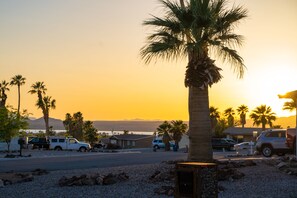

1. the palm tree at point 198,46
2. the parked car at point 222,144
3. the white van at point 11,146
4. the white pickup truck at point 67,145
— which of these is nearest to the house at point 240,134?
the parked car at point 222,144

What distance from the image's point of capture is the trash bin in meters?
6.97

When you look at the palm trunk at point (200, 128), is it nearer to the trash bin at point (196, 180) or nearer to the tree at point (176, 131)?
the trash bin at point (196, 180)

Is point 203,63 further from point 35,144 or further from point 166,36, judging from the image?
point 35,144

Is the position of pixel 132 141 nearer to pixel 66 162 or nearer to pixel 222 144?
pixel 222 144

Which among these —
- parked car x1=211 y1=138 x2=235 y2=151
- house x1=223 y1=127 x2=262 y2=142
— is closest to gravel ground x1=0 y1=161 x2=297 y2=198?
parked car x1=211 y1=138 x2=235 y2=151

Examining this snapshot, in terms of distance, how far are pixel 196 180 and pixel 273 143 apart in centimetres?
2218

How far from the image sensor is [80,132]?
325 feet

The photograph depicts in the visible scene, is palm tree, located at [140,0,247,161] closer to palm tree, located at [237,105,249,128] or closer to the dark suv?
the dark suv

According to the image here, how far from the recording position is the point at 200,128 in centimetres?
1664

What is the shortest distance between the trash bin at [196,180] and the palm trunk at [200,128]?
30.5 feet

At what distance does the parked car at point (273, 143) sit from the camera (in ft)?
90.4

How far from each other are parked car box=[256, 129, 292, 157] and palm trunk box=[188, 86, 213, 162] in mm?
12262

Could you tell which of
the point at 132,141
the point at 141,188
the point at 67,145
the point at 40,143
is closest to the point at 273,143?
the point at 141,188

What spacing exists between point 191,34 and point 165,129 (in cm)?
5206
